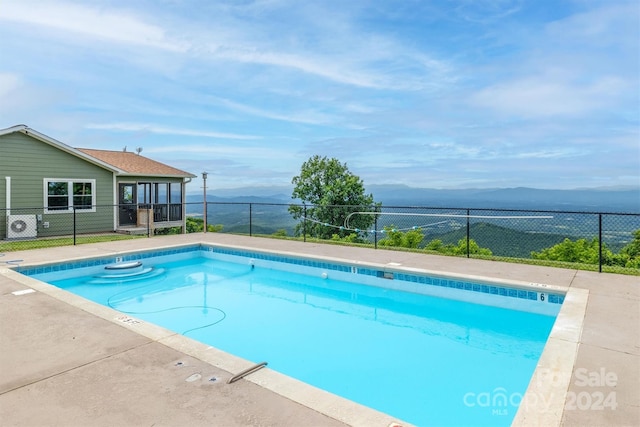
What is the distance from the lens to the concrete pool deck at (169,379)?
1.95 m

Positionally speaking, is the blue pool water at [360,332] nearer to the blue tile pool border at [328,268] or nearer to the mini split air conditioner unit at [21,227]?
A: the blue tile pool border at [328,268]

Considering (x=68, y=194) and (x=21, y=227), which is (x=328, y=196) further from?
(x=21, y=227)

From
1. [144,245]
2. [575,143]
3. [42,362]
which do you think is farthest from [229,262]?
[575,143]

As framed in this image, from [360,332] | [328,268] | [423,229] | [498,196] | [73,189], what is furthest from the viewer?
[498,196]

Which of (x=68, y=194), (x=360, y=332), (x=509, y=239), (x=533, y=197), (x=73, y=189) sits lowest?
(x=360, y=332)

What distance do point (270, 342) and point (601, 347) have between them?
300 cm

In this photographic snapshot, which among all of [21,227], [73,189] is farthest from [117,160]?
[21,227]

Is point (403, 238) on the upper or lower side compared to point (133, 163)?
lower

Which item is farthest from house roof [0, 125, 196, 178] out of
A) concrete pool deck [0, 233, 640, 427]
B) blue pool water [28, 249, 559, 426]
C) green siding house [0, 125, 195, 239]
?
concrete pool deck [0, 233, 640, 427]

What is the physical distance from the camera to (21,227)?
32.7ft

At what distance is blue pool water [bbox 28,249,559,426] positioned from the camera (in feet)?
9.91

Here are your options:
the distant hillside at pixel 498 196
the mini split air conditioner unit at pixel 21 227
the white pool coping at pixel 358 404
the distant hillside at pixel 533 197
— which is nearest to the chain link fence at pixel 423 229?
the mini split air conditioner unit at pixel 21 227

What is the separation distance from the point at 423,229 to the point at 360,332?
566 centimetres

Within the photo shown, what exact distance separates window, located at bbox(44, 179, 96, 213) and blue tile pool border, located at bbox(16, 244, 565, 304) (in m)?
4.33
